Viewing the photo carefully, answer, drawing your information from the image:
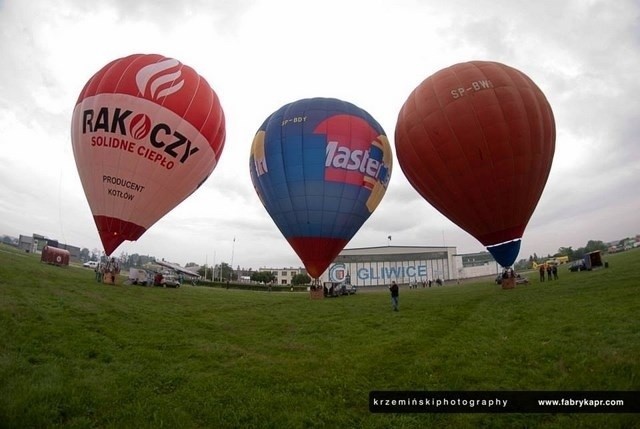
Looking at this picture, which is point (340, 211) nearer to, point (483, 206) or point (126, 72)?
point (483, 206)

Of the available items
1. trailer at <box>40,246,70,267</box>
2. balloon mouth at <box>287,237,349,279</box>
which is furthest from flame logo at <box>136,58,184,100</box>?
trailer at <box>40,246,70,267</box>

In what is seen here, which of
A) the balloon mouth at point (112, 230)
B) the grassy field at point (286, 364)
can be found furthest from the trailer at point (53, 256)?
the grassy field at point (286, 364)

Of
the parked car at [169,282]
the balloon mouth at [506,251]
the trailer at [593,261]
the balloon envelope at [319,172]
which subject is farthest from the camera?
the parked car at [169,282]

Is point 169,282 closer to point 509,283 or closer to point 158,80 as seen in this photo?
point 158,80

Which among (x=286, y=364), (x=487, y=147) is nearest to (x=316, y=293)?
(x=487, y=147)

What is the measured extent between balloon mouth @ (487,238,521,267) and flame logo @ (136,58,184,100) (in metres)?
18.2

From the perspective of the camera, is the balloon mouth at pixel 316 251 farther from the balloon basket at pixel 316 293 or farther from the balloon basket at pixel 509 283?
the balloon basket at pixel 509 283

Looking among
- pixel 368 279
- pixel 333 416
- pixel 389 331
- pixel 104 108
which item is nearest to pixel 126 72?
pixel 104 108

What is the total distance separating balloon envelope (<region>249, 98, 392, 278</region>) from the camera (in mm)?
21438

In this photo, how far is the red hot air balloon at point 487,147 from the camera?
55.1ft

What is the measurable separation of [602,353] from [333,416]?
5794mm

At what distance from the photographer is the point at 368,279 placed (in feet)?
281

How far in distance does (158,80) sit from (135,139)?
330 cm

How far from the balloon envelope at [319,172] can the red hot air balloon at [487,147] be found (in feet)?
13.7
